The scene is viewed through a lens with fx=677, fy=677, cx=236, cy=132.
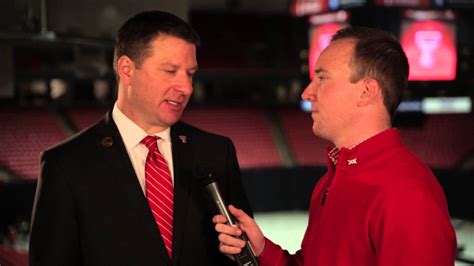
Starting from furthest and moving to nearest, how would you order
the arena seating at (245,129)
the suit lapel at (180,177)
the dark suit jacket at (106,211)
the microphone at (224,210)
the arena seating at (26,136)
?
the arena seating at (245,129) → the arena seating at (26,136) → the suit lapel at (180,177) → the dark suit jacket at (106,211) → the microphone at (224,210)

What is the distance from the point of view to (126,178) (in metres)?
2.19

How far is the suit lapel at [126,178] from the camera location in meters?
2.15

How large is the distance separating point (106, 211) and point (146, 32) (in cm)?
59

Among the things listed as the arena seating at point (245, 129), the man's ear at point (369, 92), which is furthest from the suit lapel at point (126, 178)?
the arena seating at point (245, 129)

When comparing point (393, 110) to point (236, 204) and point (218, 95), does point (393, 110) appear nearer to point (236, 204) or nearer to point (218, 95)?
point (236, 204)

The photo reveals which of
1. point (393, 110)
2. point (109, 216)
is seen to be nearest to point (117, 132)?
point (109, 216)

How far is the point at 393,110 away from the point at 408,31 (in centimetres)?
948

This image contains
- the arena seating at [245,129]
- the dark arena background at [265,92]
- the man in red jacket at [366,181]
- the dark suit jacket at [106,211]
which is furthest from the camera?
the arena seating at [245,129]

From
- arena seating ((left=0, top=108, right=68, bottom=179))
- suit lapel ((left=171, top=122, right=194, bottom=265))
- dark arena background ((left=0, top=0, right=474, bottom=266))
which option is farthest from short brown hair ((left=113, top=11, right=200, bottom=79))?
arena seating ((left=0, top=108, right=68, bottom=179))

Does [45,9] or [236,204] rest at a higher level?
[45,9]

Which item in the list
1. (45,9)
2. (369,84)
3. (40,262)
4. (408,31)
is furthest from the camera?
(408,31)

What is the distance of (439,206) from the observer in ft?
5.55

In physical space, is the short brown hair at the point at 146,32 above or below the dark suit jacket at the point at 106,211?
above

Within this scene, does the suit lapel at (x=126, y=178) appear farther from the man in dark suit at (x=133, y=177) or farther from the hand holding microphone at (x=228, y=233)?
the hand holding microphone at (x=228, y=233)
